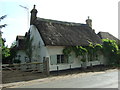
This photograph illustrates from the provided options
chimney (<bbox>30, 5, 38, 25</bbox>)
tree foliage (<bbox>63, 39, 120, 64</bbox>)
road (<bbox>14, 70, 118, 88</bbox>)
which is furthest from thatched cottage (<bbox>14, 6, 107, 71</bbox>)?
road (<bbox>14, 70, 118, 88</bbox>)

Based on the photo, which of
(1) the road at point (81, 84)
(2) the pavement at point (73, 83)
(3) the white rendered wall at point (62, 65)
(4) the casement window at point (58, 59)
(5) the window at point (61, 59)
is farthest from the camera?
(5) the window at point (61, 59)

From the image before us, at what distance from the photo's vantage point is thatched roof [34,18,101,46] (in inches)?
829

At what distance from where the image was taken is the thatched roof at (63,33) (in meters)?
21.0

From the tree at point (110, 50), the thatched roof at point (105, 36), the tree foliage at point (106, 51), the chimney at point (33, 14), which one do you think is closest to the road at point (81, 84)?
the tree foliage at point (106, 51)

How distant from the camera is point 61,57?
21.9 metres

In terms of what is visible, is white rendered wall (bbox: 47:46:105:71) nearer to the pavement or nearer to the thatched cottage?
the thatched cottage

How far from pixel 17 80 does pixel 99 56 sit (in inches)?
632

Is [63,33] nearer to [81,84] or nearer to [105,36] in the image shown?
[81,84]

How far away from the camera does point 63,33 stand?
2358 cm

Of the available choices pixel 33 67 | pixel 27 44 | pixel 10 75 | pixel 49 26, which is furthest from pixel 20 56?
pixel 10 75

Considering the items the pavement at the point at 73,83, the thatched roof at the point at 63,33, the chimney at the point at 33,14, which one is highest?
the chimney at the point at 33,14

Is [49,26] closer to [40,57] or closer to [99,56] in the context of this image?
[40,57]

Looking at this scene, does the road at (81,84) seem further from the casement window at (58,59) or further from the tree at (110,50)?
the tree at (110,50)

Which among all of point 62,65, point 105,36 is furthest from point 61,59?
point 105,36
